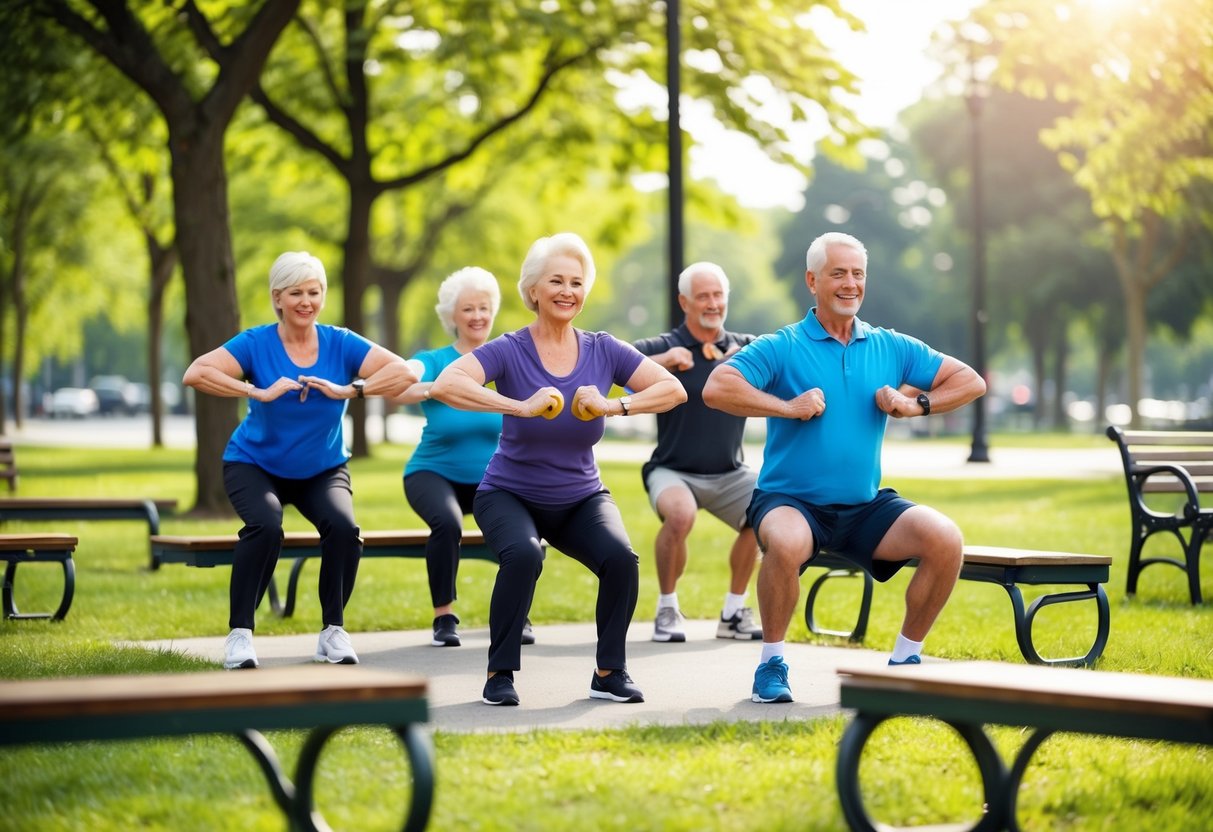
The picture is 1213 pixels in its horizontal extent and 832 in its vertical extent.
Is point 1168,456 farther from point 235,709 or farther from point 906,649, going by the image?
point 235,709

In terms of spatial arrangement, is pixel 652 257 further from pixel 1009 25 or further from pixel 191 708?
pixel 191 708

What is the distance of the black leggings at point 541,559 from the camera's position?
22.6ft

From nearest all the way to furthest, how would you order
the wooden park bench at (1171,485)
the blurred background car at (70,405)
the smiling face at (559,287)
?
1. the smiling face at (559,287)
2. the wooden park bench at (1171,485)
3. the blurred background car at (70,405)

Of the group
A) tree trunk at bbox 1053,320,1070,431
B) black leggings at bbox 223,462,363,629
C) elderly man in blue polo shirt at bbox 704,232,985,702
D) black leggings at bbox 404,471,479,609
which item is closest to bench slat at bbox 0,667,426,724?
elderly man in blue polo shirt at bbox 704,232,985,702

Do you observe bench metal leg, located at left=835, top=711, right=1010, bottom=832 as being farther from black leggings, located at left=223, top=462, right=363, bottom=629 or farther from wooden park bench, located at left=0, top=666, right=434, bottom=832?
black leggings, located at left=223, top=462, right=363, bottom=629

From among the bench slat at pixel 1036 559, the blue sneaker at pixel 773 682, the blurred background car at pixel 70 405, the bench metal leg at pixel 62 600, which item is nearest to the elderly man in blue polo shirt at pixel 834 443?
the blue sneaker at pixel 773 682

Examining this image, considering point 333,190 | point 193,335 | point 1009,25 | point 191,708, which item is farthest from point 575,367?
point 333,190

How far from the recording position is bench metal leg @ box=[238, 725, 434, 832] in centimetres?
426

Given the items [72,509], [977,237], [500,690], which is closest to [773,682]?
[500,690]

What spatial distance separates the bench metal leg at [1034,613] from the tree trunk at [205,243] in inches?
407

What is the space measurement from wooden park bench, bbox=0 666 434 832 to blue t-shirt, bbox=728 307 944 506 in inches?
116

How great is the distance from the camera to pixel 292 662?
826 centimetres

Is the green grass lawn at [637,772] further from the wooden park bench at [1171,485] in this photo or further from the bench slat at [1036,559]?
the wooden park bench at [1171,485]

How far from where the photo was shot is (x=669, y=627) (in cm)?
916
